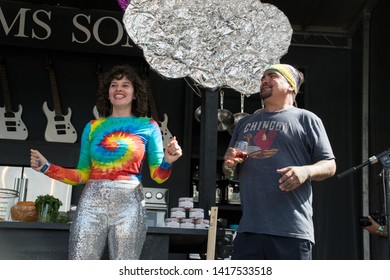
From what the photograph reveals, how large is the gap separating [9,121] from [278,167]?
379 cm

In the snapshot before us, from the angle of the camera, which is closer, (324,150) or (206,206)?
(324,150)

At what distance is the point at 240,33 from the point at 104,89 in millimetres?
1278

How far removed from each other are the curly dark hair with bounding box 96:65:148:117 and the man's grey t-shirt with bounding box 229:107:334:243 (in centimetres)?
43

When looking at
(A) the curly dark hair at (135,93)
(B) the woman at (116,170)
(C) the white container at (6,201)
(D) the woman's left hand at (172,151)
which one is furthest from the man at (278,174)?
(C) the white container at (6,201)

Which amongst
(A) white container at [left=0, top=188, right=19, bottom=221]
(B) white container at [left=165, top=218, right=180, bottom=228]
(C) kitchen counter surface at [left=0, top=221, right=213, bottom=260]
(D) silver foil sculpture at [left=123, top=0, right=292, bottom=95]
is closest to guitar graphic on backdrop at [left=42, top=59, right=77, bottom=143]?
(D) silver foil sculpture at [left=123, top=0, right=292, bottom=95]

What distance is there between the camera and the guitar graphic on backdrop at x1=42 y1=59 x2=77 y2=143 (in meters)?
5.65

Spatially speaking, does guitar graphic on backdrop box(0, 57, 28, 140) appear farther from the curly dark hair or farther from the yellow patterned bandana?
the yellow patterned bandana

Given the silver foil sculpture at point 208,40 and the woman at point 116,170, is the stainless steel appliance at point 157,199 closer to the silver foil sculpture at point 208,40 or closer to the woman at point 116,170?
the silver foil sculpture at point 208,40

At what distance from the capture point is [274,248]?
2291 millimetres

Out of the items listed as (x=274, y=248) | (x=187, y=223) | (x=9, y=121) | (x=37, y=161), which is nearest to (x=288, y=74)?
(x=274, y=248)

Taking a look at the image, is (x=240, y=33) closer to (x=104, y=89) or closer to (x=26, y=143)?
(x=104, y=89)

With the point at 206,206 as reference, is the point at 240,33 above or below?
above

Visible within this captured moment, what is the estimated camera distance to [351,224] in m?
5.97

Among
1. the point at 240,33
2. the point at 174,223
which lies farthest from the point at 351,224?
the point at 174,223
